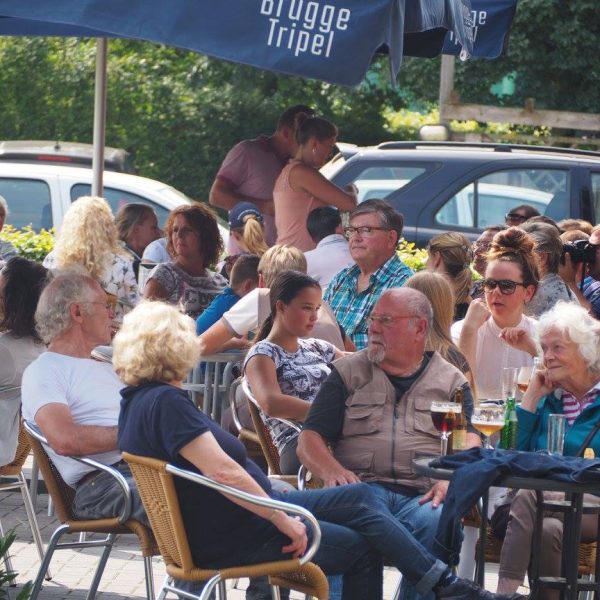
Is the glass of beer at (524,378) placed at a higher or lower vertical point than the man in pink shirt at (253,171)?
lower

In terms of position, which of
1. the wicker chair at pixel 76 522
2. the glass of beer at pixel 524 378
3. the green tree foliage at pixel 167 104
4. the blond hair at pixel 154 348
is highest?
the green tree foliage at pixel 167 104

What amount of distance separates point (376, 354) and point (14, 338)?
1.73m

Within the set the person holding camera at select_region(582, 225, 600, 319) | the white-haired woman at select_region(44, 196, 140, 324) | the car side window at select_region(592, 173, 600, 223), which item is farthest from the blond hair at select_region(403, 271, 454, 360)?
the car side window at select_region(592, 173, 600, 223)

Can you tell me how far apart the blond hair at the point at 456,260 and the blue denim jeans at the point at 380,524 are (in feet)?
9.12

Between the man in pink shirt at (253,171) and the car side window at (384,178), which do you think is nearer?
the man in pink shirt at (253,171)

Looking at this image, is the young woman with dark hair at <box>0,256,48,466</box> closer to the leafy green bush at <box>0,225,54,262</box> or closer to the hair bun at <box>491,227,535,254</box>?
the hair bun at <box>491,227,535,254</box>

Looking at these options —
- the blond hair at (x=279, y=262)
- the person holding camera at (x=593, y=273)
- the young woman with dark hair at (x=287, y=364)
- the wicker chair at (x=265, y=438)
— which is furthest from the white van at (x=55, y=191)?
the wicker chair at (x=265, y=438)

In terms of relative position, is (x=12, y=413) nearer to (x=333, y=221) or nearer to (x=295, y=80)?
(x=333, y=221)

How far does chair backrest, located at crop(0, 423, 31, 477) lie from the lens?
20.9 feet

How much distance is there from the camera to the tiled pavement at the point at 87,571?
20.5 feet

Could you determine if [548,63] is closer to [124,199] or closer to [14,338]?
[124,199]

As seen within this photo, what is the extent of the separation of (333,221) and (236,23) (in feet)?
10.4

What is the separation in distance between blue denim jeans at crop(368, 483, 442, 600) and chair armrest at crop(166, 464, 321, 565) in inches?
20.4

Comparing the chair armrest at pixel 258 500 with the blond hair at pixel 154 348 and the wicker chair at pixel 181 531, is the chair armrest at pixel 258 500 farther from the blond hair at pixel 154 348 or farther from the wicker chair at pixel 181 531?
the blond hair at pixel 154 348
